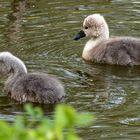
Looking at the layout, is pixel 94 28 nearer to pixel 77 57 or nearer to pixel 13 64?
pixel 77 57

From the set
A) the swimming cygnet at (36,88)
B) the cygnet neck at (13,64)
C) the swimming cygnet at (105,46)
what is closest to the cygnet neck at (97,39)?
the swimming cygnet at (105,46)

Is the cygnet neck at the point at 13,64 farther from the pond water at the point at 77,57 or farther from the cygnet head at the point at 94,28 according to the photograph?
the cygnet head at the point at 94,28

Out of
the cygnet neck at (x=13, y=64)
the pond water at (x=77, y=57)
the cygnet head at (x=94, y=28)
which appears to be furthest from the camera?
the cygnet head at (x=94, y=28)

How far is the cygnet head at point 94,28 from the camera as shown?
910 cm

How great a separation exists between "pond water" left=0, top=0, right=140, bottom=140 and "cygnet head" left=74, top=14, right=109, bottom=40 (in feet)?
0.87

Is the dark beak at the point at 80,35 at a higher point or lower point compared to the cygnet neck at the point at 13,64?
lower

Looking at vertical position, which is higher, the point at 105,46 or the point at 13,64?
the point at 13,64

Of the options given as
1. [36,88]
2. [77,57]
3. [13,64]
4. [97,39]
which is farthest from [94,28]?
[36,88]

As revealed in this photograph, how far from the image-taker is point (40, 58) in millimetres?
8398

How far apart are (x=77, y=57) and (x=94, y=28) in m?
0.71

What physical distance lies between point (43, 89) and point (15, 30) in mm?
3821

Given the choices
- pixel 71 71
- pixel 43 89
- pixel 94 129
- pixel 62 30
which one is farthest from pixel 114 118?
pixel 62 30

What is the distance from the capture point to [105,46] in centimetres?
849

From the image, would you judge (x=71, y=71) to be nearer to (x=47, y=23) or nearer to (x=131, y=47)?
(x=131, y=47)
